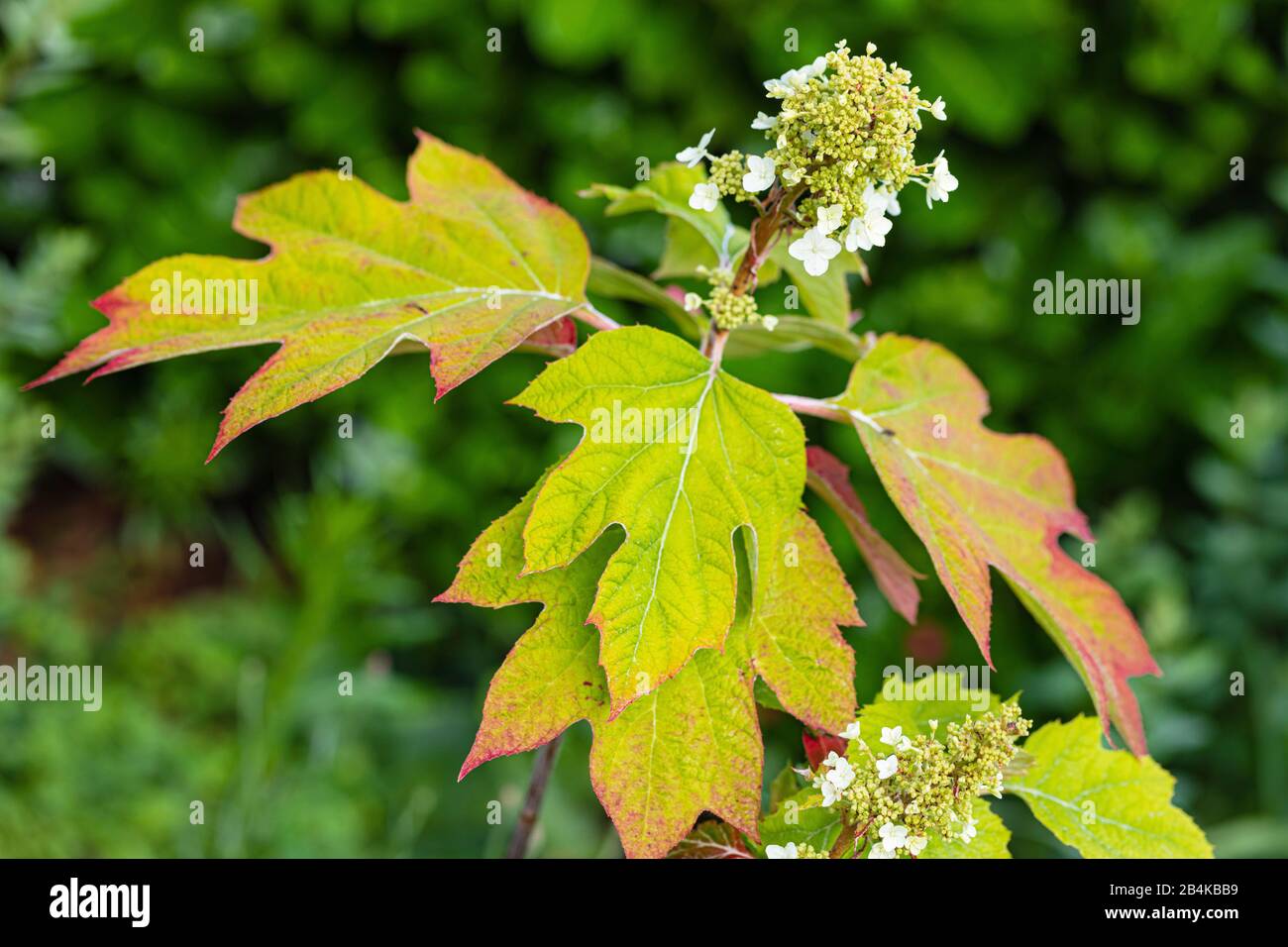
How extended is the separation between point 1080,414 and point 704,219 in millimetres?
1725

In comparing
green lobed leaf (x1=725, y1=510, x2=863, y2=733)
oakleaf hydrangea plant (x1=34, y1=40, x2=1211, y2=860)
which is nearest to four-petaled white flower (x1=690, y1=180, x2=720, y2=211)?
oakleaf hydrangea plant (x1=34, y1=40, x2=1211, y2=860)

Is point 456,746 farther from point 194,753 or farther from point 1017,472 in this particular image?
point 1017,472

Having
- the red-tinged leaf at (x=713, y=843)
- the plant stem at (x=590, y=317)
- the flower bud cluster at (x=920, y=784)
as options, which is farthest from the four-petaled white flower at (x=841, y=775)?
the plant stem at (x=590, y=317)

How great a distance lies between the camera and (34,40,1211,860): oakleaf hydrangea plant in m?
0.69

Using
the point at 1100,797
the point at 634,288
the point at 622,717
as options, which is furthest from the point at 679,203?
the point at 1100,797

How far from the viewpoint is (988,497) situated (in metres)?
A: 0.87

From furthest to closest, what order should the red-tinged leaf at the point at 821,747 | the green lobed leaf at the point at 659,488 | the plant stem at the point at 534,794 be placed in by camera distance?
the plant stem at the point at 534,794
the red-tinged leaf at the point at 821,747
the green lobed leaf at the point at 659,488

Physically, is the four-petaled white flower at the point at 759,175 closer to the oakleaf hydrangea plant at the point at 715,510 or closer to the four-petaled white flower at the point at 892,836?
the oakleaf hydrangea plant at the point at 715,510

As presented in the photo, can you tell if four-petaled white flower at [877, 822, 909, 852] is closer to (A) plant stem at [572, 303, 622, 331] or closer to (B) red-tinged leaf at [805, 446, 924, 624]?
(B) red-tinged leaf at [805, 446, 924, 624]

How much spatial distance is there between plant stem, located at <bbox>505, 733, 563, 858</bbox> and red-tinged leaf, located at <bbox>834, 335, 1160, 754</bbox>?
332mm

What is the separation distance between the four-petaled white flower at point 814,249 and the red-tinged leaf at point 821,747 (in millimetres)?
310

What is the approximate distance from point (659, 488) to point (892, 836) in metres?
0.24

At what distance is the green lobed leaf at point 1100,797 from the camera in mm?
796

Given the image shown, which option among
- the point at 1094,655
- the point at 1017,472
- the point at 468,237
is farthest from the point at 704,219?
the point at 1094,655
